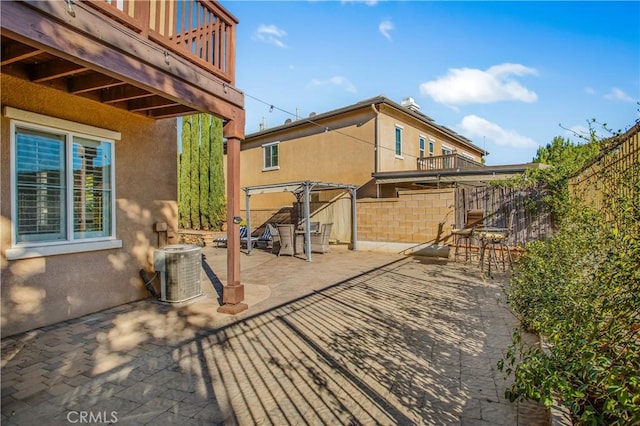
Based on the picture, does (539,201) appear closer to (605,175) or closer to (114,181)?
(605,175)

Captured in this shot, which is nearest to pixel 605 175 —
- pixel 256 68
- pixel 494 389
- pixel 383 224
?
pixel 494 389

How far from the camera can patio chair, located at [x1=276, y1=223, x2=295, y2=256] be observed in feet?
37.9

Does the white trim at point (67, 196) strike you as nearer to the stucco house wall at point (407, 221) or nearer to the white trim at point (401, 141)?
the stucco house wall at point (407, 221)

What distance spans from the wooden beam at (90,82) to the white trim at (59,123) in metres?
0.47

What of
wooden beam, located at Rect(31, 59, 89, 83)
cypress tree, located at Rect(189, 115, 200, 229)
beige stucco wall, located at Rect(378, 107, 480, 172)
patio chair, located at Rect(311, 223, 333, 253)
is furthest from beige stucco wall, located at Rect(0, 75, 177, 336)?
cypress tree, located at Rect(189, 115, 200, 229)

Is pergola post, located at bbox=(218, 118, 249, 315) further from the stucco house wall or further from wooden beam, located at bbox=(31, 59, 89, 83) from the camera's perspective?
the stucco house wall

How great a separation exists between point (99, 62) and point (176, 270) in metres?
3.43

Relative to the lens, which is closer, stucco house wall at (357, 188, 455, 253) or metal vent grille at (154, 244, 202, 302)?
metal vent grille at (154, 244, 202, 302)

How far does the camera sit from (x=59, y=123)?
480 cm

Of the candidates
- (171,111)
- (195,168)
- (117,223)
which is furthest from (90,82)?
(195,168)

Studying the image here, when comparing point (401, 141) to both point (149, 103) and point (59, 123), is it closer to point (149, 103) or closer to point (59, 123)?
point (149, 103)

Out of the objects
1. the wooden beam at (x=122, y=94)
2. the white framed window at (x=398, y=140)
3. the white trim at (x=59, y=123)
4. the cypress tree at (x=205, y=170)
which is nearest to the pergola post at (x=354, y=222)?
the white framed window at (x=398, y=140)

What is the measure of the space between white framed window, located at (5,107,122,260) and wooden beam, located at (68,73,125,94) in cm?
54

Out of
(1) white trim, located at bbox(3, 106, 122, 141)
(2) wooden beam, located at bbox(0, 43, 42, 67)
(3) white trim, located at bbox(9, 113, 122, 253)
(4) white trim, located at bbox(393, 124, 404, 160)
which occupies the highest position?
(4) white trim, located at bbox(393, 124, 404, 160)
